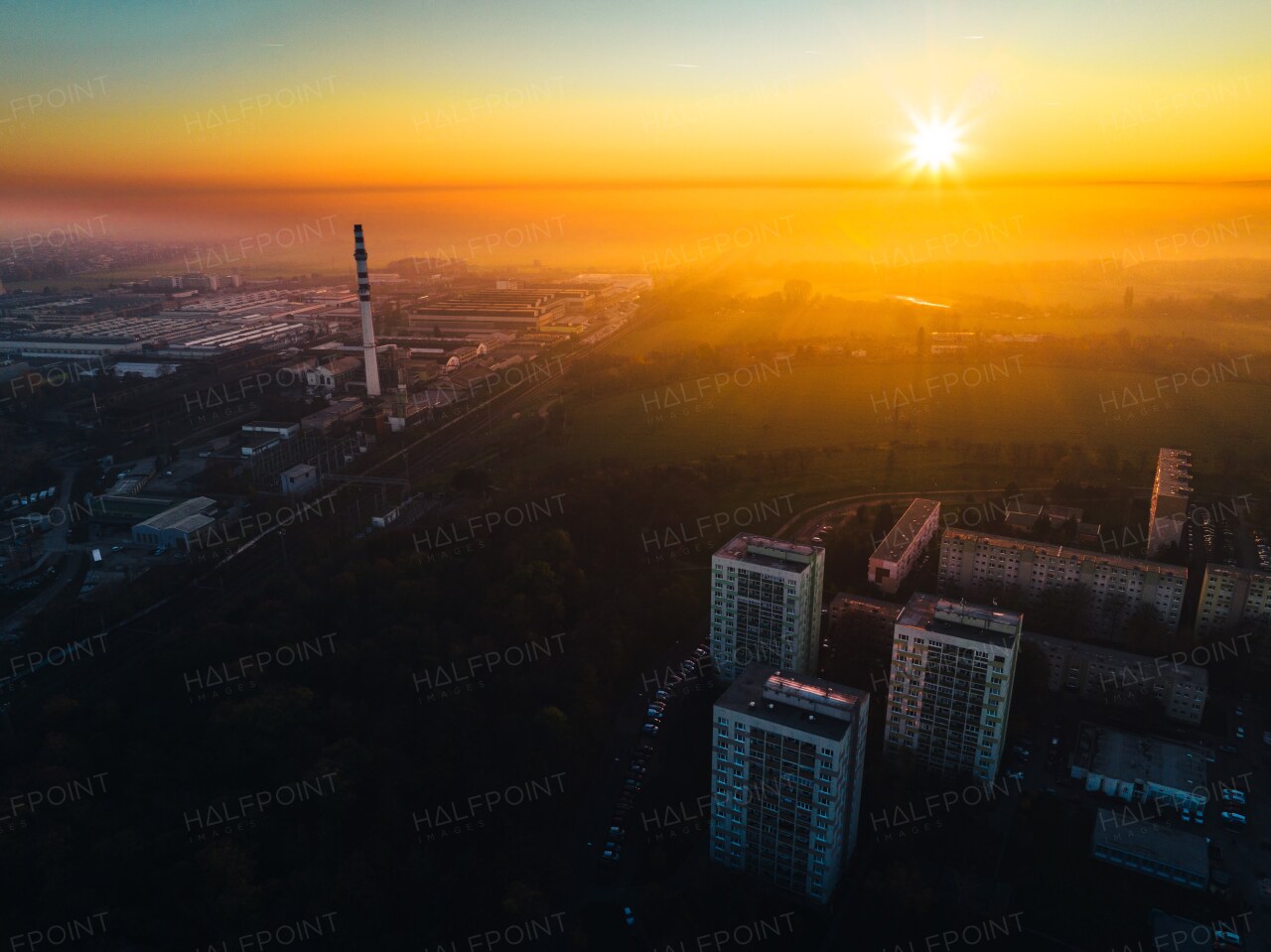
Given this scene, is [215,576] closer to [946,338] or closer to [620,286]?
[946,338]

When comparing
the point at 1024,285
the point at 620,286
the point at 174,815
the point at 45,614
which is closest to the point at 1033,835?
the point at 174,815

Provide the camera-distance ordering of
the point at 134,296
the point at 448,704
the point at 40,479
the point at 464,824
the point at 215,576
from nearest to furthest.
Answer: the point at 464,824, the point at 448,704, the point at 215,576, the point at 40,479, the point at 134,296

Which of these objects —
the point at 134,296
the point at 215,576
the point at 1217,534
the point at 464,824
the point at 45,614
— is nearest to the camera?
the point at 464,824

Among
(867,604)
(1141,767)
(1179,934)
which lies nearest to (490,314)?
(867,604)

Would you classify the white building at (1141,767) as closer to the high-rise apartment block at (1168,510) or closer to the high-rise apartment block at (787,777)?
the high-rise apartment block at (787,777)

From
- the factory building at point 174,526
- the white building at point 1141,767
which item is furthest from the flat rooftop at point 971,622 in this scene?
the factory building at point 174,526

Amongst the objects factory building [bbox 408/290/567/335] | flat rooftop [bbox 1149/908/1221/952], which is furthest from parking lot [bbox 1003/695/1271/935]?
factory building [bbox 408/290/567/335]

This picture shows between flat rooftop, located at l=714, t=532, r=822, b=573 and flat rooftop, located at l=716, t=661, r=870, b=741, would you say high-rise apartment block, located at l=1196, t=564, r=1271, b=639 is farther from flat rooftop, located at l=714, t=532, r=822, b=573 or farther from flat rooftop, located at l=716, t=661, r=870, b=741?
flat rooftop, located at l=716, t=661, r=870, b=741
